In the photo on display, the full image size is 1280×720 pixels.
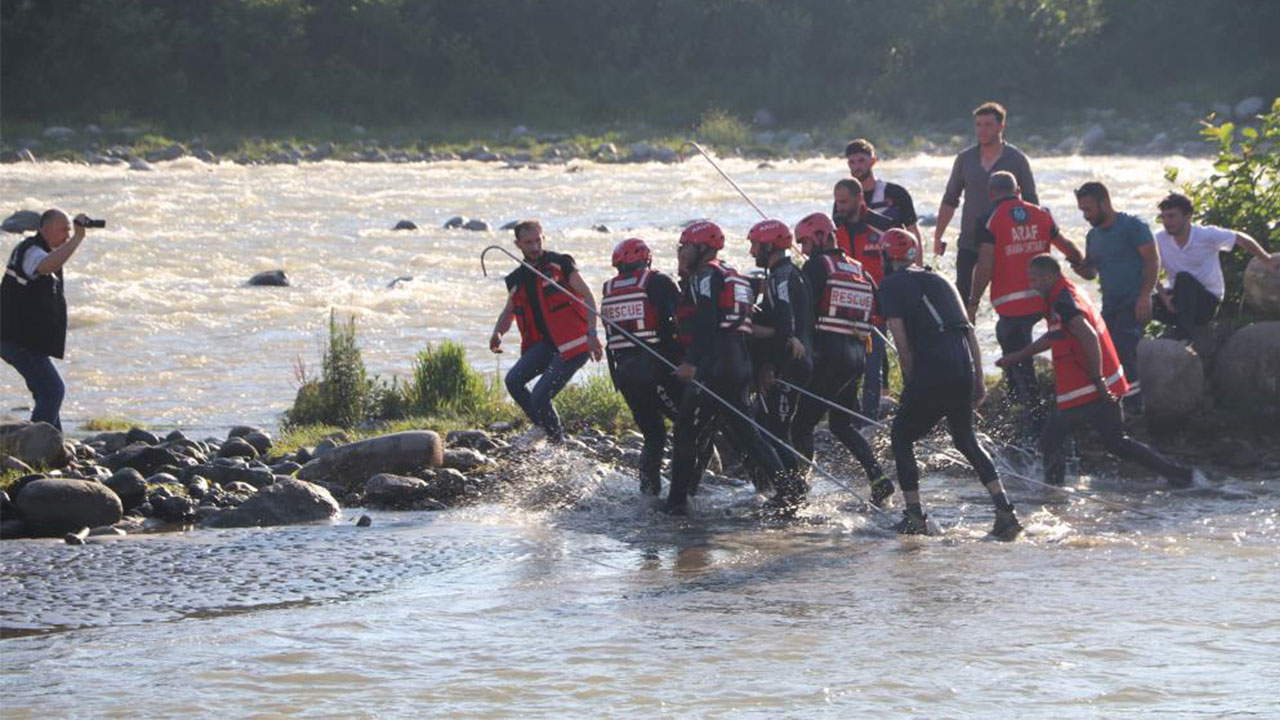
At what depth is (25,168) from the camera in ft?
126

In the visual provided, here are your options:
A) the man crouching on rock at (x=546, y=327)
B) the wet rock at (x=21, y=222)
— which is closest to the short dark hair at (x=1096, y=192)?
the man crouching on rock at (x=546, y=327)

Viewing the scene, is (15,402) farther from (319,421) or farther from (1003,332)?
(1003,332)

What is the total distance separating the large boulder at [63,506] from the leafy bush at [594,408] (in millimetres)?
3646

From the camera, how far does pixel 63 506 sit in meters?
10.2

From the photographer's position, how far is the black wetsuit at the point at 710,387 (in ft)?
33.7

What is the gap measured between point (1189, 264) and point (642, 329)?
3865 mm

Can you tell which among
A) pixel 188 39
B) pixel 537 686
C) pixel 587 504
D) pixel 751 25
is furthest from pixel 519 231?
pixel 751 25

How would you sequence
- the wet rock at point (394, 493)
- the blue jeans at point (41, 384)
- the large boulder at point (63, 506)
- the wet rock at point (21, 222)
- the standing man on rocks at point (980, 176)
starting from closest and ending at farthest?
the large boulder at point (63, 506)
the wet rock at point (394, 493)
the blue jeans at point (41, 384)
the standing man on rocks at point (980, 176)
the wet rock at point (21, 222)

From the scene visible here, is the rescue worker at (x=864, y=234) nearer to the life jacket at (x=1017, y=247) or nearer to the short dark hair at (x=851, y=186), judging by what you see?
the short dark hair at (x=851, y=186)

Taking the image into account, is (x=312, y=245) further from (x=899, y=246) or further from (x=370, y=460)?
(x=899, y=246)

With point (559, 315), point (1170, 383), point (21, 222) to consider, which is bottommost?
point (1170, 383)

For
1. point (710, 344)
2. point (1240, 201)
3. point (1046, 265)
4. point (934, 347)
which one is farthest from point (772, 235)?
point (1240, 201)

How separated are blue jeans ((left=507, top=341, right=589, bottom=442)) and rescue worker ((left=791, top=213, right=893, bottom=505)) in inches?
65.7

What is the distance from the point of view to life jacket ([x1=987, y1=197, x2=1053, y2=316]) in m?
11.1
